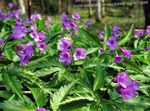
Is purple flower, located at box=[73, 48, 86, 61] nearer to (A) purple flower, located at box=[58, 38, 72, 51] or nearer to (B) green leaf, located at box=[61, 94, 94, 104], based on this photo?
(A) purple flower, located at box=[58, 38, 72, 51]

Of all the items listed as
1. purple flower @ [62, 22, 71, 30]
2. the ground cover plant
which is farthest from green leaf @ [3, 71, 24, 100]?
purple flower @ [62, 22, 71, 30]

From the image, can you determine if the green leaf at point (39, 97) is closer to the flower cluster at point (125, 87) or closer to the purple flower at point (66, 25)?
the flower cluster at point (125, 87)

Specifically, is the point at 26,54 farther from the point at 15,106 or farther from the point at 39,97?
the point at 15,106

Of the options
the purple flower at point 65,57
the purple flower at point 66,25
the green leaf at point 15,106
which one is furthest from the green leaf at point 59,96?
the purple flower at point 66,25

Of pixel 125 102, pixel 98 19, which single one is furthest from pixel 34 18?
pixel 98 19

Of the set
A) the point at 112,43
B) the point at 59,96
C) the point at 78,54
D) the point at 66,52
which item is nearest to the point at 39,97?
the point at 59,96
